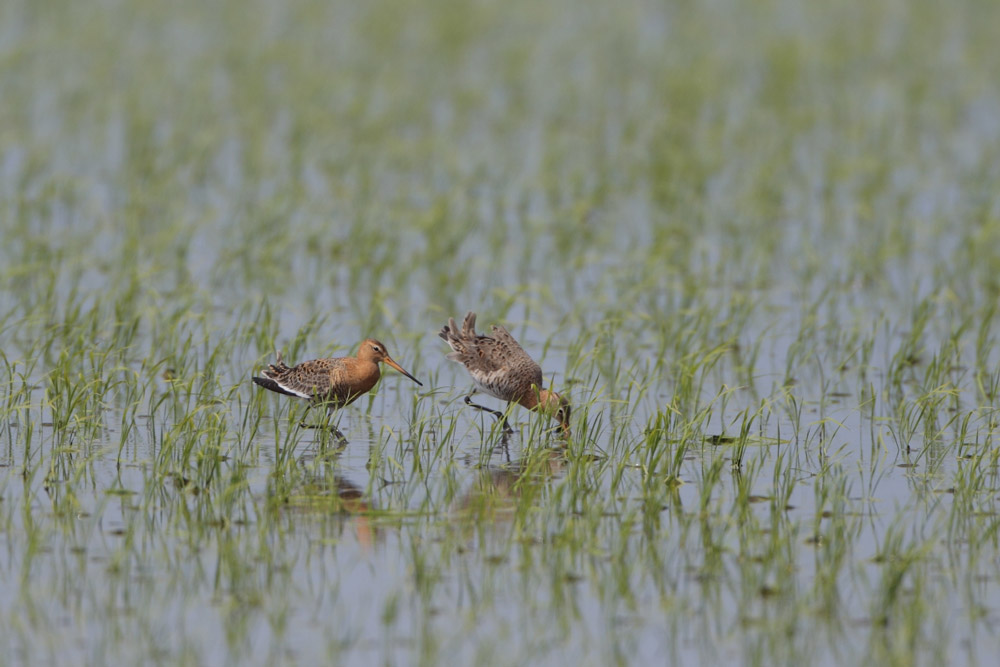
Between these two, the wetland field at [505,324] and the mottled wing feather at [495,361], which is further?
the mottled wing feather at [495,361]

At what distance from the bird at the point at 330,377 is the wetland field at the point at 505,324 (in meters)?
0.24

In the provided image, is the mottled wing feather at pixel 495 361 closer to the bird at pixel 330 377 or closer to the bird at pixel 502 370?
the bird at pixel 502 370

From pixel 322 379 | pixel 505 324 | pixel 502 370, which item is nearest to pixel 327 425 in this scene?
pixel 322 379

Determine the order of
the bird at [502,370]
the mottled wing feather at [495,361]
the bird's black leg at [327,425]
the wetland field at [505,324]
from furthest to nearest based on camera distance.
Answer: the mottled wing feather at [495,361] < the bird at [502,370] < the bird's black leg at [327,425] < the wetland field at [505,324]

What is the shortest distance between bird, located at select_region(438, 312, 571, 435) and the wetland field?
26 centimetres

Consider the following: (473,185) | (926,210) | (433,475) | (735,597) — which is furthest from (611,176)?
(735,597)

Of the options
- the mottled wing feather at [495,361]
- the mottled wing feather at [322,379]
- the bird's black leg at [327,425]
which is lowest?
the bird's black leg at [327,425]

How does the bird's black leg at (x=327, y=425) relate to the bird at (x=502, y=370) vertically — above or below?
below

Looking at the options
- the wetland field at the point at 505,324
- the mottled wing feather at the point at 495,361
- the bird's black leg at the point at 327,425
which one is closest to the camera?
the wetland field at the point at 505,324

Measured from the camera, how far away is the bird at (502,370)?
35.2 ft

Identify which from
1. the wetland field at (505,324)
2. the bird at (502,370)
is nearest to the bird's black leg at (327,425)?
the wetland field at (505,324)

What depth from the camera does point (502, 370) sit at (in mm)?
10945

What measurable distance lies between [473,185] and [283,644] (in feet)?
36.3

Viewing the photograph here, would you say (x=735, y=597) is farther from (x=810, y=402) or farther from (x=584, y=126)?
(x=584, y=126)
